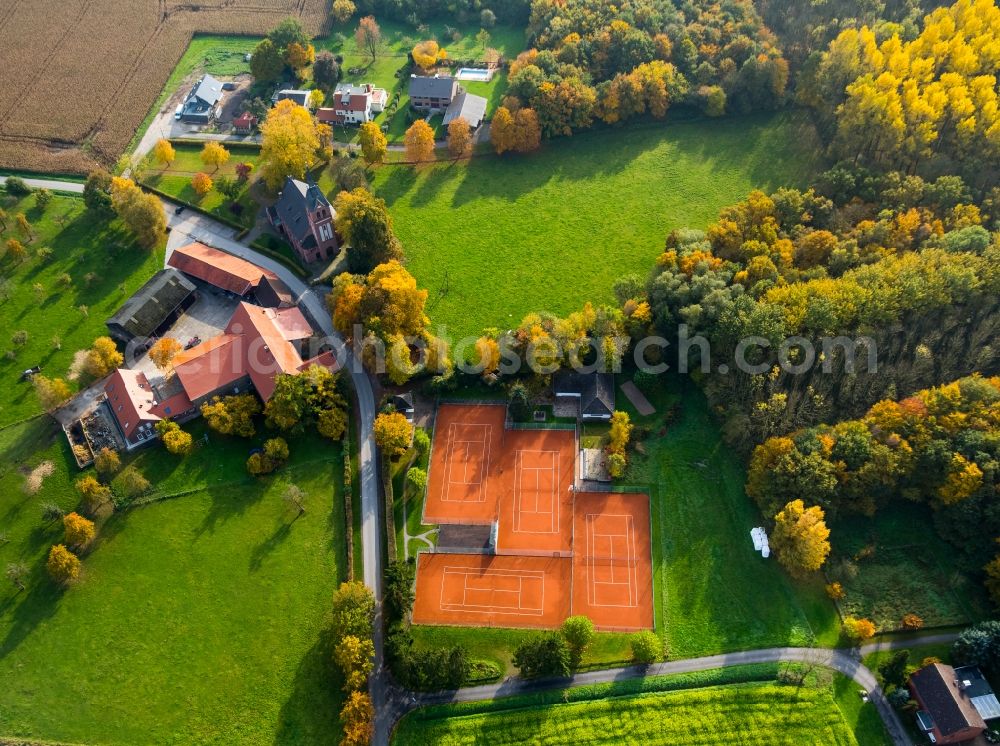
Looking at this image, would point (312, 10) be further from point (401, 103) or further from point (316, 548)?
point (316, 548)

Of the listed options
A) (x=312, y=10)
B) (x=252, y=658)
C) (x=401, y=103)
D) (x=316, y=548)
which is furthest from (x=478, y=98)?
(x=252, y=658)

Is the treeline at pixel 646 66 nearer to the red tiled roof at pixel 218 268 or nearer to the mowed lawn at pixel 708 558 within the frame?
the red tiled roof at pixel 218 268

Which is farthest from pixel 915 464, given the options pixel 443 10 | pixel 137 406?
pixel 443 10

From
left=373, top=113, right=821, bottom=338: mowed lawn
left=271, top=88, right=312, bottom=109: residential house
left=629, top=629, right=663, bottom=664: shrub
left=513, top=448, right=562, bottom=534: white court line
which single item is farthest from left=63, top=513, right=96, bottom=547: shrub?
left=271, top=88, right=312, bottom=109: residential house

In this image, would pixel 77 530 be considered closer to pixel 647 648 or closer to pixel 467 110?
pixel 647 648

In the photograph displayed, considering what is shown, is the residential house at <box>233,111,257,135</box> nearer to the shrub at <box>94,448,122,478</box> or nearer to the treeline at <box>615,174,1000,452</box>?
the shrub at <box>94,448,122,478</box>
